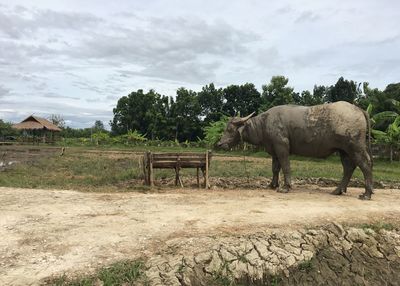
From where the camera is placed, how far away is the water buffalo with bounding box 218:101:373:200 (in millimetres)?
10805

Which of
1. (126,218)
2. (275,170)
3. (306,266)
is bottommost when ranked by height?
(306,266)

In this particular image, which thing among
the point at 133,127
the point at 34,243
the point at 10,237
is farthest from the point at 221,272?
the point at 133,127

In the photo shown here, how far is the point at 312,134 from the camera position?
1134 cm

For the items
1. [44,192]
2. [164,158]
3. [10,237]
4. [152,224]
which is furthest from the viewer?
[164,158]

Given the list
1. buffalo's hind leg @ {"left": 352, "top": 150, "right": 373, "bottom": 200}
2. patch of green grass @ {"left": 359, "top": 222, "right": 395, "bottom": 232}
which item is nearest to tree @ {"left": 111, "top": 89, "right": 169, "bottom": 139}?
buffalo's hind leg @ {"left": 352, "top": 150, "right": 373, "bottom": 200}

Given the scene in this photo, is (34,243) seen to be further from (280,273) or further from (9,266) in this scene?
(280,273)

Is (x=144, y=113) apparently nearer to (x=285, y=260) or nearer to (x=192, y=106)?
(x=192, y=106)

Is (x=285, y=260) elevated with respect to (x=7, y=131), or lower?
lower

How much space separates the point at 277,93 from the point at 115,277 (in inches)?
1313

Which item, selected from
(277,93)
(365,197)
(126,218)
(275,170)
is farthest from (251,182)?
(277,93)

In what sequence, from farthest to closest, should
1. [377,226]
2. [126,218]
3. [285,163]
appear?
[285,163]
[377,226]
[126,218]

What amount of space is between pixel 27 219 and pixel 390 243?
22.5ft

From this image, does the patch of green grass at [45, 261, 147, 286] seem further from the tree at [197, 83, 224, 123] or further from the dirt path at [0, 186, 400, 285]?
the tree at [197, 83, 224, 123]

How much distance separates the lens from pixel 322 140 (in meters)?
11.2
